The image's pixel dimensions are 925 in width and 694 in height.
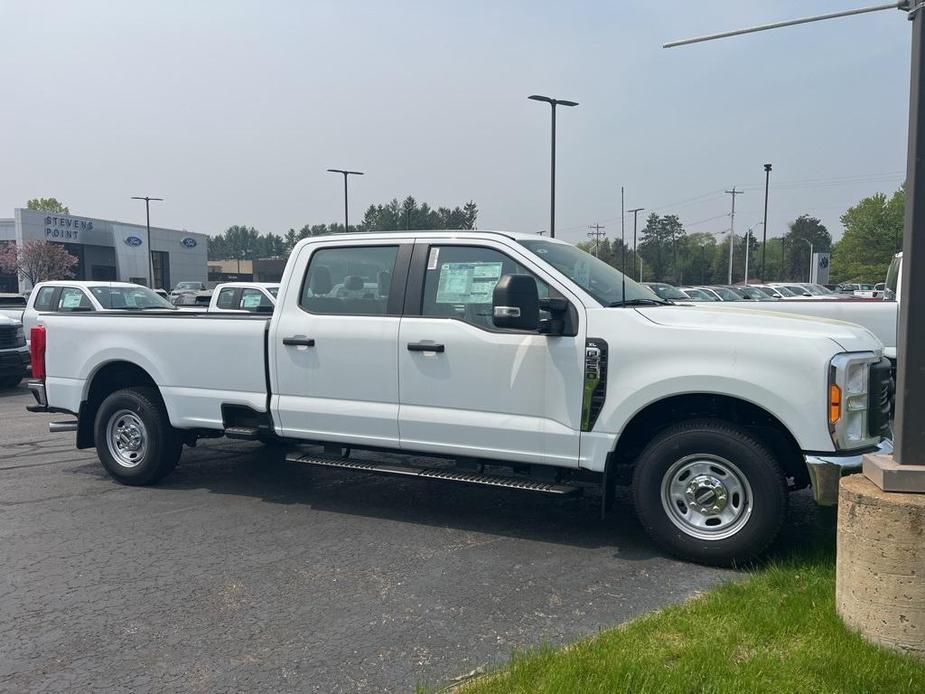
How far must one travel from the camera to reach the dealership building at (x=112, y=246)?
169 ft

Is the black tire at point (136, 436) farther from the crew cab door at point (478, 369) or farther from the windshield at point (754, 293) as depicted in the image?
the windshield at point (754, 293)

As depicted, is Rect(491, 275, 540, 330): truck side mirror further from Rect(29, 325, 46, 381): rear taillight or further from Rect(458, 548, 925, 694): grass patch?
Rect(29, 325, 46, 381): rear taillight

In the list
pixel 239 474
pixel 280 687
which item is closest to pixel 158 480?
pixel 239 474

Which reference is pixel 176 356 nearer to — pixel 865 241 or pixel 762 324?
pixel 762 324

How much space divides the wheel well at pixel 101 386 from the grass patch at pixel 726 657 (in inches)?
192

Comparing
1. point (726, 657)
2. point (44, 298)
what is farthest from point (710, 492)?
point (44, 298)

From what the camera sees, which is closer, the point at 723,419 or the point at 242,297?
the point at 723,419

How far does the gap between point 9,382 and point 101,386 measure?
26.2 feet

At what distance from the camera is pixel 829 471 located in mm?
4434

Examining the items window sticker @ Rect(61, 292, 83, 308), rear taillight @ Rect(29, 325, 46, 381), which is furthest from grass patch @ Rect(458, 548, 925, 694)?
window sticker @ Rect(61, 292, 83, 308)

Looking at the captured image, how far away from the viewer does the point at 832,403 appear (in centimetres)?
445

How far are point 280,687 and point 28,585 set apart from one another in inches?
83.3

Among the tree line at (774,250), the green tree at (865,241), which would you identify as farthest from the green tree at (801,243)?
the green tree at (865,241)

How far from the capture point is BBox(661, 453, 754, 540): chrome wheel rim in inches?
187
